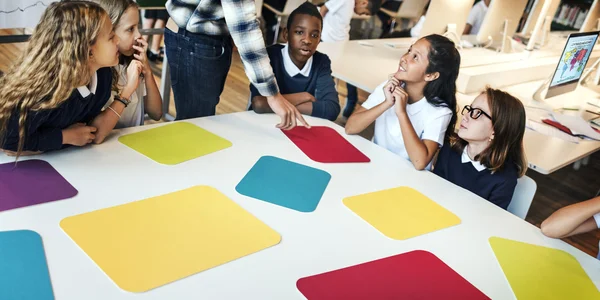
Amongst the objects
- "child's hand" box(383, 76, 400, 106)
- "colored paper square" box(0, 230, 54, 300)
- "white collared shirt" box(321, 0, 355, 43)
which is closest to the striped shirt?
"child's hand" box(383, 76, 400, 106)

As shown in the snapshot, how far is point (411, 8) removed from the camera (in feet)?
20.8

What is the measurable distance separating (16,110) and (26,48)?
0.58 ft

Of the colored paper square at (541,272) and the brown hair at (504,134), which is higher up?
the brown hair at (504,134)

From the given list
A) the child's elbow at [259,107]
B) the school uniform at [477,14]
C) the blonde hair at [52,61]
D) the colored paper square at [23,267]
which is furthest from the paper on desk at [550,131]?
the school uniform at [477,14]

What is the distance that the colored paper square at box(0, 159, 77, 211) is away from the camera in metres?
1.16

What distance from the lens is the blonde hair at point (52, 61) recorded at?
1.30 meters

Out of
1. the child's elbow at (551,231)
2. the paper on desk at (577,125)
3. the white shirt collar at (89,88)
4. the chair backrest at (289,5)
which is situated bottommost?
the chair backrest at (289,5)

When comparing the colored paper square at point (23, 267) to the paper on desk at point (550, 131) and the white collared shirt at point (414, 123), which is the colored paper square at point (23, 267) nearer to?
the white collared shirt at point (414, 123)

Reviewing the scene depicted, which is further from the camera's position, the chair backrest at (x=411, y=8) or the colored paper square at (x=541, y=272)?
the chair backrest at (x=411, y=8)

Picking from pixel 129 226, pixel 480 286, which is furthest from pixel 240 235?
pixel 480 286

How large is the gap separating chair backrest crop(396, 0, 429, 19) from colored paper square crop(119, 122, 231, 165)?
197 inches

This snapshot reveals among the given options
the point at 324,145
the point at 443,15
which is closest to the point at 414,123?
the point at 324,145

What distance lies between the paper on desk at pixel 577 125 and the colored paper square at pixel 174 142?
176cm

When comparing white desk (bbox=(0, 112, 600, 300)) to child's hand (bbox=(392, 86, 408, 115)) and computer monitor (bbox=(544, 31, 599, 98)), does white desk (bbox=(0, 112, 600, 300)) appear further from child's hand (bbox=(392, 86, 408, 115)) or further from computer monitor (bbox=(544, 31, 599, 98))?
computer monitor (bbox=(544, 31, 599, 98))
